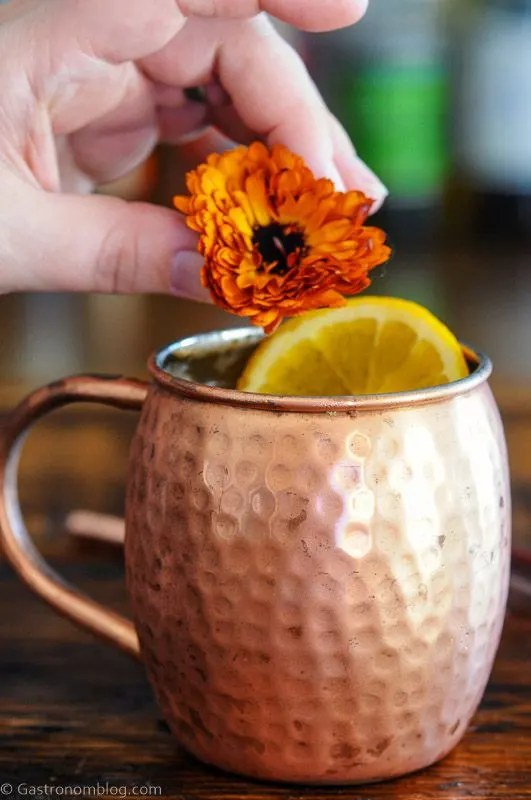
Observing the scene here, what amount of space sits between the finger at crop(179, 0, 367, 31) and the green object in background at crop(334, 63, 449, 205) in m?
1.01

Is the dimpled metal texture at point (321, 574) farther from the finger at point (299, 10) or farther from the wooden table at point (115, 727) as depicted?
the finger at point (299, 10)

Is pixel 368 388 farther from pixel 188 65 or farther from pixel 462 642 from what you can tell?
pixel 188 65

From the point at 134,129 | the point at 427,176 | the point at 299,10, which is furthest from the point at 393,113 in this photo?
the point at 299,10

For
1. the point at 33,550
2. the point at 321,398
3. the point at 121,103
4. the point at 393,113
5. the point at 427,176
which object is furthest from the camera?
the point at 427,176

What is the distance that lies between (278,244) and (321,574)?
13 cm

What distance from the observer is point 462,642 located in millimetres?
378

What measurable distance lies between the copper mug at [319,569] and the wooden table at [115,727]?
0.03 feet

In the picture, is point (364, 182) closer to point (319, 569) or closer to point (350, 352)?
point (350, 352)

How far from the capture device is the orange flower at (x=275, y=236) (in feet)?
1.27

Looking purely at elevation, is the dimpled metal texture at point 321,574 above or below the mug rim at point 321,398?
below

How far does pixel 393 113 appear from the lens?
4.73ft

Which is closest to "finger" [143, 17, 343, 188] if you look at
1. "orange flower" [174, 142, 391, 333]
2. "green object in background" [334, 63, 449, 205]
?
"orange flower" [174, 142, 391, 333]

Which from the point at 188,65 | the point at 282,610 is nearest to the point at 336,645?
the point at 282,610

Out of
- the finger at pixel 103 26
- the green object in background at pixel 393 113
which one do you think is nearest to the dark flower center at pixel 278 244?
the finger at pixel 103 26
